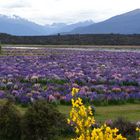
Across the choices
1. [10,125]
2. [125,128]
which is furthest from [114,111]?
[10,125]

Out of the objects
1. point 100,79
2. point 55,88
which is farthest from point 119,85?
point 55,88

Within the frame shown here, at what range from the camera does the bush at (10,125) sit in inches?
511

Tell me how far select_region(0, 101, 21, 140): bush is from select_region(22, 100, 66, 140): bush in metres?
0.46

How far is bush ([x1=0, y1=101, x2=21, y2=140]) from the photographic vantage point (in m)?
13.0

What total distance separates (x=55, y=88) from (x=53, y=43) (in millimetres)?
94955

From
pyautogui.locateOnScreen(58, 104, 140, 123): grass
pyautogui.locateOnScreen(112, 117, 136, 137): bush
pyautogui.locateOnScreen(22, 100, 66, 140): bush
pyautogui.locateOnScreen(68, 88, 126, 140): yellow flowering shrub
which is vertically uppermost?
pyautogui.locateOnScreen(68, 88, 126, 140): yellow flowering shrub

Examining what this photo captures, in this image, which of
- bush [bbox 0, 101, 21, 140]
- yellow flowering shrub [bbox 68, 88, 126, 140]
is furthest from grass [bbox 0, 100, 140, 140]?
yellow flowering shrub [bbox 68, 88, 126, 140]

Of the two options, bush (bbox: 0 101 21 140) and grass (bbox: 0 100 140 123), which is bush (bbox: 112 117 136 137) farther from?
grass (bbox: 0 100 140 123)

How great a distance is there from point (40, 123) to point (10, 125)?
1061 mm

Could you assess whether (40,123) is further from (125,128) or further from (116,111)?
(116,111)

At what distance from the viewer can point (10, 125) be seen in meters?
13.0

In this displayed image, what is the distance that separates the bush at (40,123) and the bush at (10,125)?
46cm

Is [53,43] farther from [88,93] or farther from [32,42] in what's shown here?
[88,93]

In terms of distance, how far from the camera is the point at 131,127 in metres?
13.7
